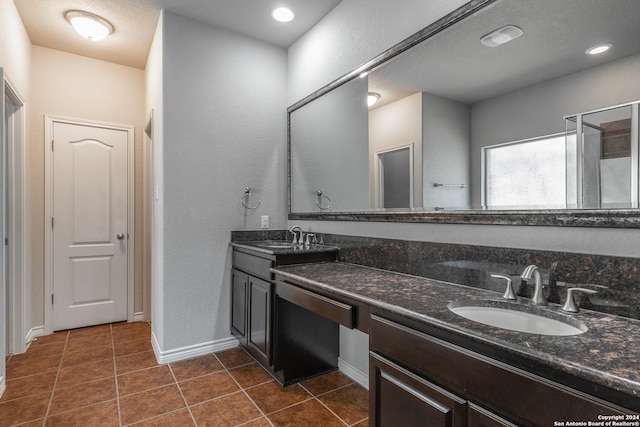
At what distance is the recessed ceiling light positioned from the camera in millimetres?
2682

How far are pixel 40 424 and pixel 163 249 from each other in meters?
1.24

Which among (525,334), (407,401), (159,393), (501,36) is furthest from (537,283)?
(159,393)

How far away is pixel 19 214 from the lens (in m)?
2.87

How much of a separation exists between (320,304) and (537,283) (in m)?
0.98

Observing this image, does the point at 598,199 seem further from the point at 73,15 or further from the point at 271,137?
the point at 73,15

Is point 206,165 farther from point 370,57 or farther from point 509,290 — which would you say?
point 509,290

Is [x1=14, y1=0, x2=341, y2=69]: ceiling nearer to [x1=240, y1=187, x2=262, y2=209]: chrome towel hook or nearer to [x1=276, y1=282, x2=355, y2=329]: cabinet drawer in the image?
[x1=240, y1=187, x2=262, y2=209]: chrome towel hook

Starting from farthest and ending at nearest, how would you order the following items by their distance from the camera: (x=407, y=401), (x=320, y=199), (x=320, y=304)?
(x=320, y=199) < (x=320, y=304) < (x=407, y=401)

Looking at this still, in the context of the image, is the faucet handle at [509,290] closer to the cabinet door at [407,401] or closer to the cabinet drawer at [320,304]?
the cabinet door at [407,401]

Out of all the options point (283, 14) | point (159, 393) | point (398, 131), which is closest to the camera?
point (398, 131)

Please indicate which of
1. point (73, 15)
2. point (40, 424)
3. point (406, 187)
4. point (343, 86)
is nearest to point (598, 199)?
point (406, 187)

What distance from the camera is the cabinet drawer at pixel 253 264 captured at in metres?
2.33

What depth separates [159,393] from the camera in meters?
2.23

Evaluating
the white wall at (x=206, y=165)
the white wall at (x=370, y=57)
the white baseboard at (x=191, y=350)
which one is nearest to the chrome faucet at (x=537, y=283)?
the white wall at (x=370, y=57)
